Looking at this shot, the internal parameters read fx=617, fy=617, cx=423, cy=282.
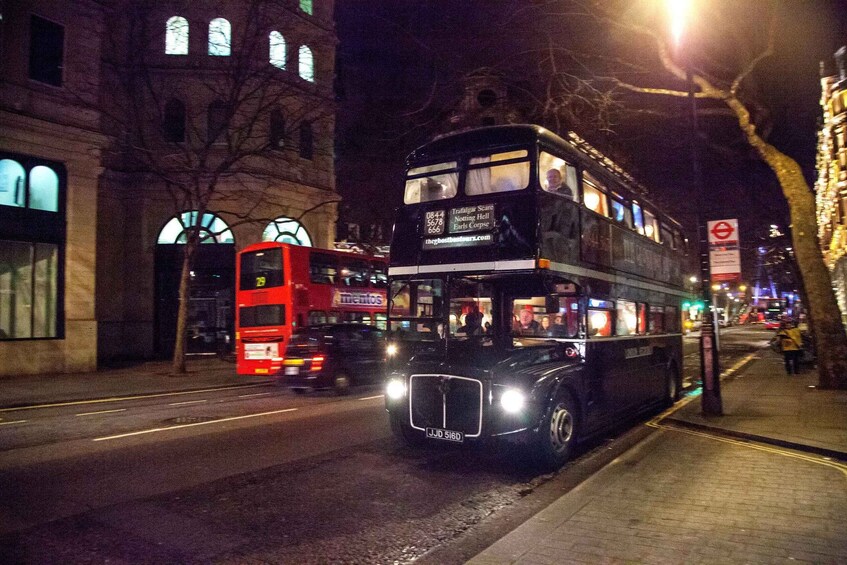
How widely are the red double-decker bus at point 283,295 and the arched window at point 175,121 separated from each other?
10434 mm

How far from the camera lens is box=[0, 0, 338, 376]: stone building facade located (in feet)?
61.2

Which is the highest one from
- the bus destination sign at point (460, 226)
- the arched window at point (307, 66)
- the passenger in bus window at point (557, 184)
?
the arched window at point (307, 66)

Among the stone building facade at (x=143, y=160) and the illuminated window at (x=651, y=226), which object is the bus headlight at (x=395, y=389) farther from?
the stone building facade at (x=143, y=160)

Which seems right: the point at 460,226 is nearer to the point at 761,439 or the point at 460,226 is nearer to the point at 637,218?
the point at 637,218

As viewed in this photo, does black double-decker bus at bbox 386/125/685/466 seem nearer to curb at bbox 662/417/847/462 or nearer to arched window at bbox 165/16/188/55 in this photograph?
curb at bbox 662/417/847/462

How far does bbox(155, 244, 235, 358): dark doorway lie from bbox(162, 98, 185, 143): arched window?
15.0ft

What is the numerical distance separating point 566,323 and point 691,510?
3.01 m

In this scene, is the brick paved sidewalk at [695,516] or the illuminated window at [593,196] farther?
the illuminated window at [593,196]

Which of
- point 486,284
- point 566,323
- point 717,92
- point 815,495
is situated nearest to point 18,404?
point 486,284

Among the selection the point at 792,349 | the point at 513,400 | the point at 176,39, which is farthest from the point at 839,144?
the point at 176,39

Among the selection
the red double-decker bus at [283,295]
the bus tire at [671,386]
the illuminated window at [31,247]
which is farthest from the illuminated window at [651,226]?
the illuminated window at [31,247]

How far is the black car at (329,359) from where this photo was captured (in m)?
14.9

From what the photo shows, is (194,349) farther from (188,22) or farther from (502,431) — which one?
(502,431)

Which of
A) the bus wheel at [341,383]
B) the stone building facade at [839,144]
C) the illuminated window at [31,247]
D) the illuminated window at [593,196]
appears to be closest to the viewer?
the illuminated window at [593,196]
